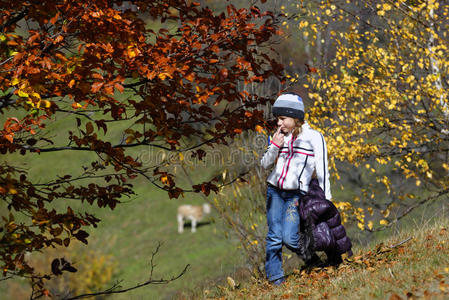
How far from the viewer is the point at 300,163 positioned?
15.6 feet

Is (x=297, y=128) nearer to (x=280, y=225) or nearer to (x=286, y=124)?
(x=286, y=124)

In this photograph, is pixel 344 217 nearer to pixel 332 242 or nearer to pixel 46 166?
pixel 332 242

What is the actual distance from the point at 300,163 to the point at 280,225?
2.19ft

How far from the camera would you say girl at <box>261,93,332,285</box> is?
4.75 metres

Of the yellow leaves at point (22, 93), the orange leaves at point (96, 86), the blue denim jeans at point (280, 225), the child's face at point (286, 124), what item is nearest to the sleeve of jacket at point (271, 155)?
the child's face at point (286, 124)

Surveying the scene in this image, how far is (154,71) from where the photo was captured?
361 centimetres

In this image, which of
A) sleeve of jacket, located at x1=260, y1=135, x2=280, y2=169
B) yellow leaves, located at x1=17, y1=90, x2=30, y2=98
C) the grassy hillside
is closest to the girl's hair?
sleeve of jacket, located at x1=260, y1=135, x2=280, y2=169

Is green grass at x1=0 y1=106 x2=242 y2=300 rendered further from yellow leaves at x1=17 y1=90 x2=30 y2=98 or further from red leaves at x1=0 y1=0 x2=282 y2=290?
yellow leaves at x1=17 y1=90 x2=30 y2=98

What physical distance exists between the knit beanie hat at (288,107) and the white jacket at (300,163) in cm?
22

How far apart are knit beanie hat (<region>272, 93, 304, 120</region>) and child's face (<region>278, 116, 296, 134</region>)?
0.04 m

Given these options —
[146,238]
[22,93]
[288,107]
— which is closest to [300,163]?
[288,107]

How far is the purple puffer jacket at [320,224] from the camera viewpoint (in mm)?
4648

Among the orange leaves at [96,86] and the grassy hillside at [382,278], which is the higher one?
the orange leaves at [96,86]

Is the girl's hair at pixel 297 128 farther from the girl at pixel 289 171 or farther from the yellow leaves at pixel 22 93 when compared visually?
the yellow leaves at pixel 22 93
